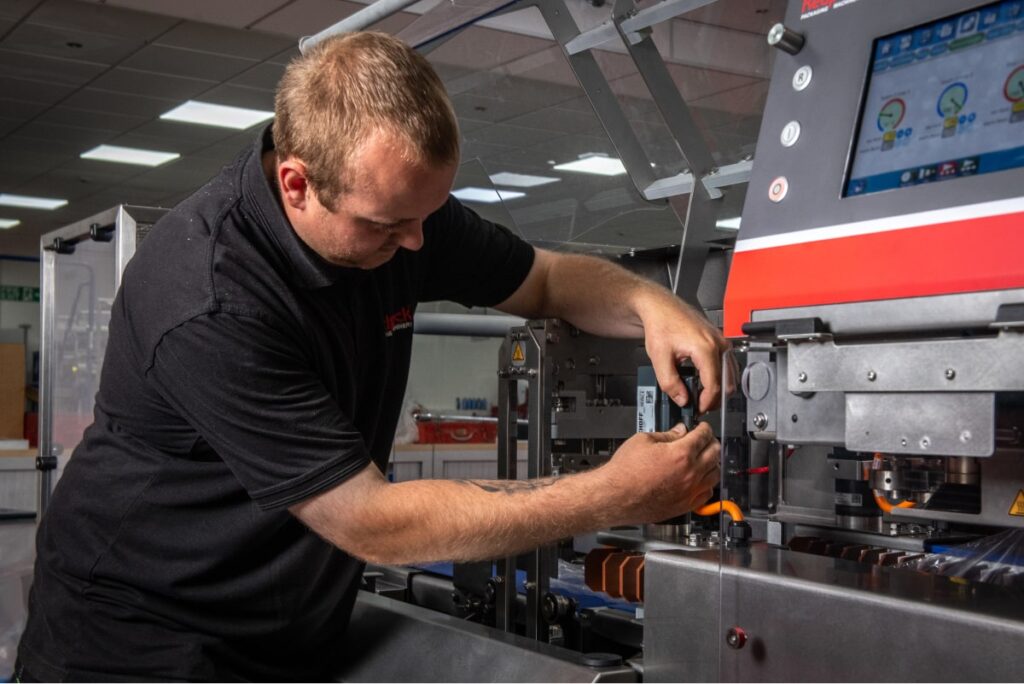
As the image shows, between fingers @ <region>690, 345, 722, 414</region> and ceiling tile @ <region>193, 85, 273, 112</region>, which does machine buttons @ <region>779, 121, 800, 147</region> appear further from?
ceiling tile @ <region>193, 85, 273, 112</region>

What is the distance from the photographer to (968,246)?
0.81 metres

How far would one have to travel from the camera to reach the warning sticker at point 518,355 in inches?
61.6

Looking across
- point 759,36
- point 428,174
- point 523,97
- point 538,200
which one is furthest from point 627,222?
point 428,174

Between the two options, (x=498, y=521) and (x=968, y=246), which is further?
(x=498, y=521)

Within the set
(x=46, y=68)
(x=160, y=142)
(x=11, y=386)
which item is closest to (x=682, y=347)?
(x=11, y=386)

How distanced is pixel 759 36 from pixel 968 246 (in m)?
0.84

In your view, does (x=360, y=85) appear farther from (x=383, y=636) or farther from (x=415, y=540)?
(x=383, y=636)

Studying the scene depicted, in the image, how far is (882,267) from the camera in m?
0.87

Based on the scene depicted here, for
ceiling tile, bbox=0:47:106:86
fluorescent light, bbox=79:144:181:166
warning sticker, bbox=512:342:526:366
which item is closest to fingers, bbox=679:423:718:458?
warning sticker, bbox=512:342:526:366

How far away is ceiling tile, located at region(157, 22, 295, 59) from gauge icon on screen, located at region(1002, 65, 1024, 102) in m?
6.38

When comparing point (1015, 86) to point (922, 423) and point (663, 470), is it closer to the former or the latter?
point (922, 423)

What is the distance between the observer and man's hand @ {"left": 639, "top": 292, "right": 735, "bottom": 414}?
1233 mm

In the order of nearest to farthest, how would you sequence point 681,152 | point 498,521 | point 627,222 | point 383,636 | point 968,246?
point 968,246 < point 498,521 < point 383,636 < point 681,152 < point 627,222

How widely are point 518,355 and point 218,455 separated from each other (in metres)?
0.47
